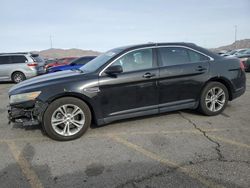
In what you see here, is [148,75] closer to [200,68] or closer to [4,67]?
[200,68]

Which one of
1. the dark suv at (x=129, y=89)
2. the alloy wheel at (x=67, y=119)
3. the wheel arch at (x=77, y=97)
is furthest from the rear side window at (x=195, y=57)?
the alloy wheel at (x=67, y=119)

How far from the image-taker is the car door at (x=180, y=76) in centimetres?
525

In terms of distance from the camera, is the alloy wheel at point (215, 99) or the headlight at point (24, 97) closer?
the headlight at point (24, 97)

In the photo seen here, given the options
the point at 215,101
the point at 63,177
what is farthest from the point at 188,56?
the point at 63,177

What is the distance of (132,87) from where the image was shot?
499 centimetres

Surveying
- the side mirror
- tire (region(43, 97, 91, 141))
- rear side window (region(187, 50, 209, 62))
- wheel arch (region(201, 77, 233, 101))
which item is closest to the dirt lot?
tire (region(43, 97, 91, 141))

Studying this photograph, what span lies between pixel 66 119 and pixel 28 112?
69cm

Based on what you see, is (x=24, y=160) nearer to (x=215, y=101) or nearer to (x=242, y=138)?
(x=242, y=138)

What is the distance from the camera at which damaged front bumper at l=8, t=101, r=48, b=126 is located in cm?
456

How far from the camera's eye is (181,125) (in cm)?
524

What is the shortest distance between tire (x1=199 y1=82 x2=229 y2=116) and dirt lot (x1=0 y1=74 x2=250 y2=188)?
0.20m

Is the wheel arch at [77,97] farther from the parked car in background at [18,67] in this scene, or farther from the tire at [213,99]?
the parked car in background at [18,67]

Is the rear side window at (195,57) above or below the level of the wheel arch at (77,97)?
above

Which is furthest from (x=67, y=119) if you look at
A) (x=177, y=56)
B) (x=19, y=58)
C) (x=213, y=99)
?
(x=19, y=58)
